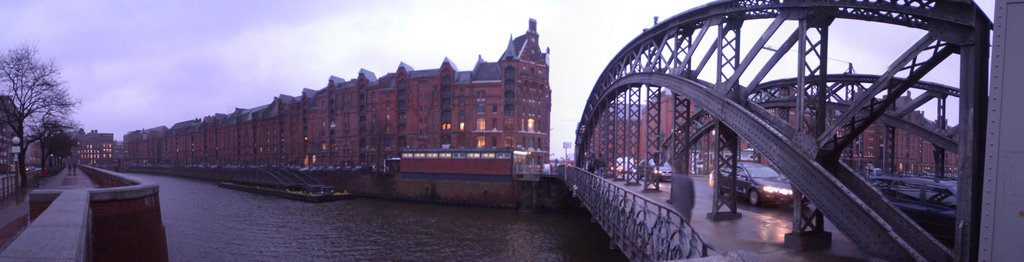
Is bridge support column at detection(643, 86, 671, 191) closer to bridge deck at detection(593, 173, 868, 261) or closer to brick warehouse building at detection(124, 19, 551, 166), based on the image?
bridge deck at detection(593, 173, 868, 261)

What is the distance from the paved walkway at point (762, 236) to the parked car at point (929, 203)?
1.60 m

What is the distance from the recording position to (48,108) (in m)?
28.3

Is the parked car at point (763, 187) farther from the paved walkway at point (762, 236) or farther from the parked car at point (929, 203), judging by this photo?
the parked car at point (929, 203)

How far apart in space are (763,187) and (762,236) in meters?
6.87

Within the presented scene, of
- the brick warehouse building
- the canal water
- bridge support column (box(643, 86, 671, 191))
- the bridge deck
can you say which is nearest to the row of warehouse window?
the canal water

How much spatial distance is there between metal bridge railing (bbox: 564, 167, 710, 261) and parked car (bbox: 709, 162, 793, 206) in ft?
12.8

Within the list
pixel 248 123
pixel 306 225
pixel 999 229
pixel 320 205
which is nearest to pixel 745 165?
pixel 999 229

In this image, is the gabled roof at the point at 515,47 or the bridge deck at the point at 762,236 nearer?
the bridge deck at the point at 762,236

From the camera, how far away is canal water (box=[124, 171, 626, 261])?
2573cm

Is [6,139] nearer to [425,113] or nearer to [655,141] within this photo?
[425,113]

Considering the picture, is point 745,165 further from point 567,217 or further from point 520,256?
point 567,217

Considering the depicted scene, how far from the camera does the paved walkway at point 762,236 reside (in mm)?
8375

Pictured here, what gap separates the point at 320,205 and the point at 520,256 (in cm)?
2878

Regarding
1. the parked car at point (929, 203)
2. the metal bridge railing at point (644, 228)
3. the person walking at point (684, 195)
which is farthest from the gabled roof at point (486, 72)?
the person walking at point (684, 195)
